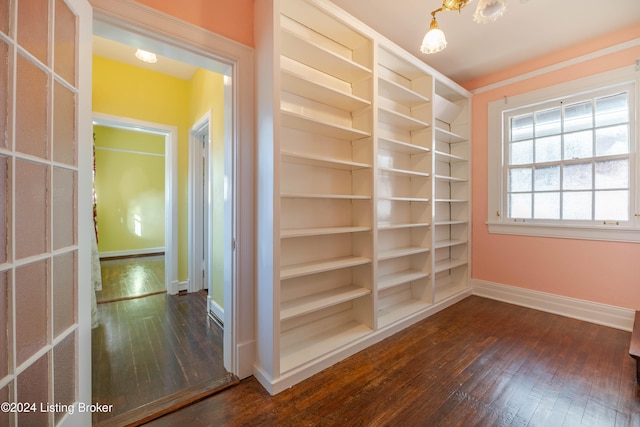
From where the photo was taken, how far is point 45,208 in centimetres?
104

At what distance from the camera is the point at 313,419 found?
4.59 ft

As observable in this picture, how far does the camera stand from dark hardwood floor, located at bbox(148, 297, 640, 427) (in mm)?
1412

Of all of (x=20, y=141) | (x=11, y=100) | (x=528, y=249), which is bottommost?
(x=528, y=249)

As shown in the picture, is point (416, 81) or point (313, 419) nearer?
point (313, 419)

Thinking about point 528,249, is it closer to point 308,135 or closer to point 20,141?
point 308,135

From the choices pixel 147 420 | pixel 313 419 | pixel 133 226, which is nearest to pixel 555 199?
pixel 313 419

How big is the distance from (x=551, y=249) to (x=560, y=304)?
0.60 m

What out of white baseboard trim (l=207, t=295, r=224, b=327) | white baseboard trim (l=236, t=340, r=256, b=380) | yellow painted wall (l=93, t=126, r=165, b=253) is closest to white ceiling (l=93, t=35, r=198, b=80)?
white baseboard trim (l=207, t=295, r=224, b=327)

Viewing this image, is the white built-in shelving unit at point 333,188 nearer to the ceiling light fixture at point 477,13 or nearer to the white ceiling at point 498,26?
the white ceiling at point 498,26

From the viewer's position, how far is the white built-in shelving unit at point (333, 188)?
1.69 metres

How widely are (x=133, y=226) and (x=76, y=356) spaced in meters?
6.10

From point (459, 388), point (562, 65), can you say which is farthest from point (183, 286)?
point (562, 65)

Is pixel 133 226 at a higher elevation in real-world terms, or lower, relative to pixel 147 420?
higher

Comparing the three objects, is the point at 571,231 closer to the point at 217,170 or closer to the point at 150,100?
the point at 217,170
